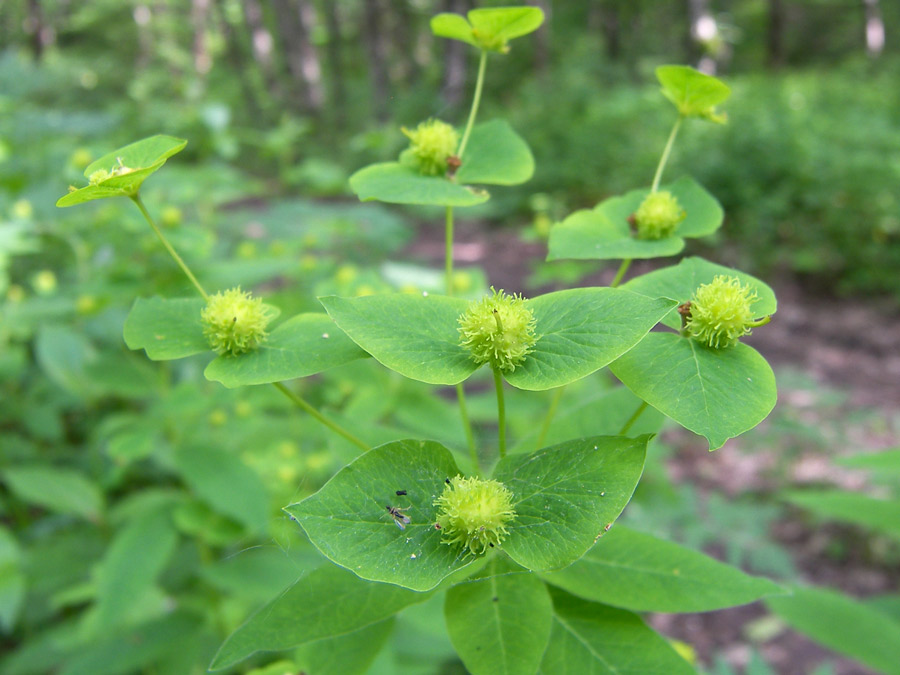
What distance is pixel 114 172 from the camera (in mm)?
769

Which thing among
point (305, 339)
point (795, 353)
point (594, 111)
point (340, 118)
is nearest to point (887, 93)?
point (594, 111)

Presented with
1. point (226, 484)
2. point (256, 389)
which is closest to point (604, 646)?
point (256, 389)

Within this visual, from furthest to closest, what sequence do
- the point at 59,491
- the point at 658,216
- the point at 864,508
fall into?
the point at 59,491, the point at 864,508, the point at 658,216

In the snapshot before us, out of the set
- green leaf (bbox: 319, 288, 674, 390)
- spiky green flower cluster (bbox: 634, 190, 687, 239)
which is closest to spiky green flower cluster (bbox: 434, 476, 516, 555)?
green leaf (bbox: 319, 288, 674, 390)

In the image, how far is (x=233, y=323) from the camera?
0.81 meters

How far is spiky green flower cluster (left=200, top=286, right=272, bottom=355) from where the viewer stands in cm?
81

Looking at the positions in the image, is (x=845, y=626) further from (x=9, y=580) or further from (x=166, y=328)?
(x=9, y=580)

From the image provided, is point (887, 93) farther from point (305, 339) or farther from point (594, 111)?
point (305, 339)

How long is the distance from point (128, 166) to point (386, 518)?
55cm

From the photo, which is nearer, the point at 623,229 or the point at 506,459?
the point at 506,459

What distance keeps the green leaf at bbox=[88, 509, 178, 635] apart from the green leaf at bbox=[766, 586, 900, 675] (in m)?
1.72

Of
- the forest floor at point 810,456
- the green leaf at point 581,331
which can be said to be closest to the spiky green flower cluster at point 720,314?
the green leaf at point 581,331

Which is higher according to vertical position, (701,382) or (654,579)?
(701,382)

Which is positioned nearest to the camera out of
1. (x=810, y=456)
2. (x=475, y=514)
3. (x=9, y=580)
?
(x=475, y=514)
